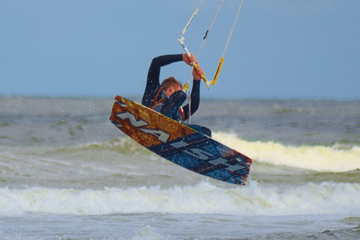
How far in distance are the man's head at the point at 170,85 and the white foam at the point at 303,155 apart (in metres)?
8.02

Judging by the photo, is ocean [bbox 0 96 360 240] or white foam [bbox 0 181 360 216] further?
white foam [bbox 0 181 360 216]

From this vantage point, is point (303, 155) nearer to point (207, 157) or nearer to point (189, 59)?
point (207, 157)

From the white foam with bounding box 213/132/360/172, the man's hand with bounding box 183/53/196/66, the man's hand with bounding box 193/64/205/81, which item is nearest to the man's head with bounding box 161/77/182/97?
the man's hand with bounding box 193/64/205/81

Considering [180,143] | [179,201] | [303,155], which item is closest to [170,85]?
[180,143]

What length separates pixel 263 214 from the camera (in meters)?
7.38

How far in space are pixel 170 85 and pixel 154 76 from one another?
0.34 meters

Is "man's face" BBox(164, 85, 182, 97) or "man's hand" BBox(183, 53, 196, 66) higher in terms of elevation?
"man's hand" BBox(183, 53, 196, 66)

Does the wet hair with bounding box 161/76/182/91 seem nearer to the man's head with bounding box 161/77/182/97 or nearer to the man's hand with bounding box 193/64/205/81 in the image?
the man's head with bounding box 161/77/182/97

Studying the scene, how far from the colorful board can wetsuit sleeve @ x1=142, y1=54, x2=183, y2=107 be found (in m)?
0.39

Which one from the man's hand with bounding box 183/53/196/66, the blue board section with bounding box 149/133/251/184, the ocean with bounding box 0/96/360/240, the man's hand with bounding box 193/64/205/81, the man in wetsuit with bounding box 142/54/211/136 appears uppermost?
the man's hand with bounding box 183/53/196/66

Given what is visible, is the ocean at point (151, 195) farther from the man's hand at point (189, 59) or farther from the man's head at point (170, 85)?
the man's hand at point (189, 59)

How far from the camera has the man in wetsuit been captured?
665 centimetres

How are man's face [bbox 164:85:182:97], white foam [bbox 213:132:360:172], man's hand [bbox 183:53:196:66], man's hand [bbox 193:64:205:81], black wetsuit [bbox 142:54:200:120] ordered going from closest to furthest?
man's hand [bbox 183:53:196:66], man's hand [bbox 193:64:205:81], black wetsuit [bbox 142:54:200:120], man's face [bbox 164:85:182:97], white foam [bbox 213:132:360:172]

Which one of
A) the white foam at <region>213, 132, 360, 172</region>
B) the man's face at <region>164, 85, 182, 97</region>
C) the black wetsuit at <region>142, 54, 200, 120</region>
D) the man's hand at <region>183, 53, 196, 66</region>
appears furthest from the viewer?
the white foam at <region>213, 132, 360, 172</region>
